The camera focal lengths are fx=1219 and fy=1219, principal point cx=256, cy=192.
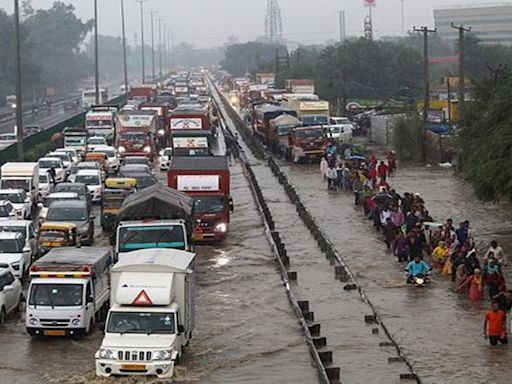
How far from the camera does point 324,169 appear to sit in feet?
165

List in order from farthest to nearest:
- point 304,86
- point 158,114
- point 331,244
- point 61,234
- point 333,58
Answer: point 333,58, point 304,86, point 158,114, point 331,244, point 61,234

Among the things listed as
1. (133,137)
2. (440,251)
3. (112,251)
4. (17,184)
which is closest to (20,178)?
(17,184)

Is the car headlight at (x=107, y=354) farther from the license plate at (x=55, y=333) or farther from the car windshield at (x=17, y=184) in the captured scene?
the car windshield at (x=17, y=184)

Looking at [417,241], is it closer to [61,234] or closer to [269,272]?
[269,272]

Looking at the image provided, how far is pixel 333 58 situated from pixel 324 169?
67.7m

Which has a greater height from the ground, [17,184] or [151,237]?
[17,184]

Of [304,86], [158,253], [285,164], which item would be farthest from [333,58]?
[158,253]

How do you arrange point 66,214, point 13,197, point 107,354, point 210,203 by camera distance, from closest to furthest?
point 107,354 < point 66,214 < point 210,203 < point 13,197

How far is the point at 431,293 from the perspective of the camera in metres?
27.0

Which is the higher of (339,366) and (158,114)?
(158,114)

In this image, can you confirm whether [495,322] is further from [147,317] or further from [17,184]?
[17,184]

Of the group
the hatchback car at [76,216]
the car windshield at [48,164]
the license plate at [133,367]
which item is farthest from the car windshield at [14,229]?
the car windshield at [48,164]

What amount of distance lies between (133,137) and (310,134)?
885 cm

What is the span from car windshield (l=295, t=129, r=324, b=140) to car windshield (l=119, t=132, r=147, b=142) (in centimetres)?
781
